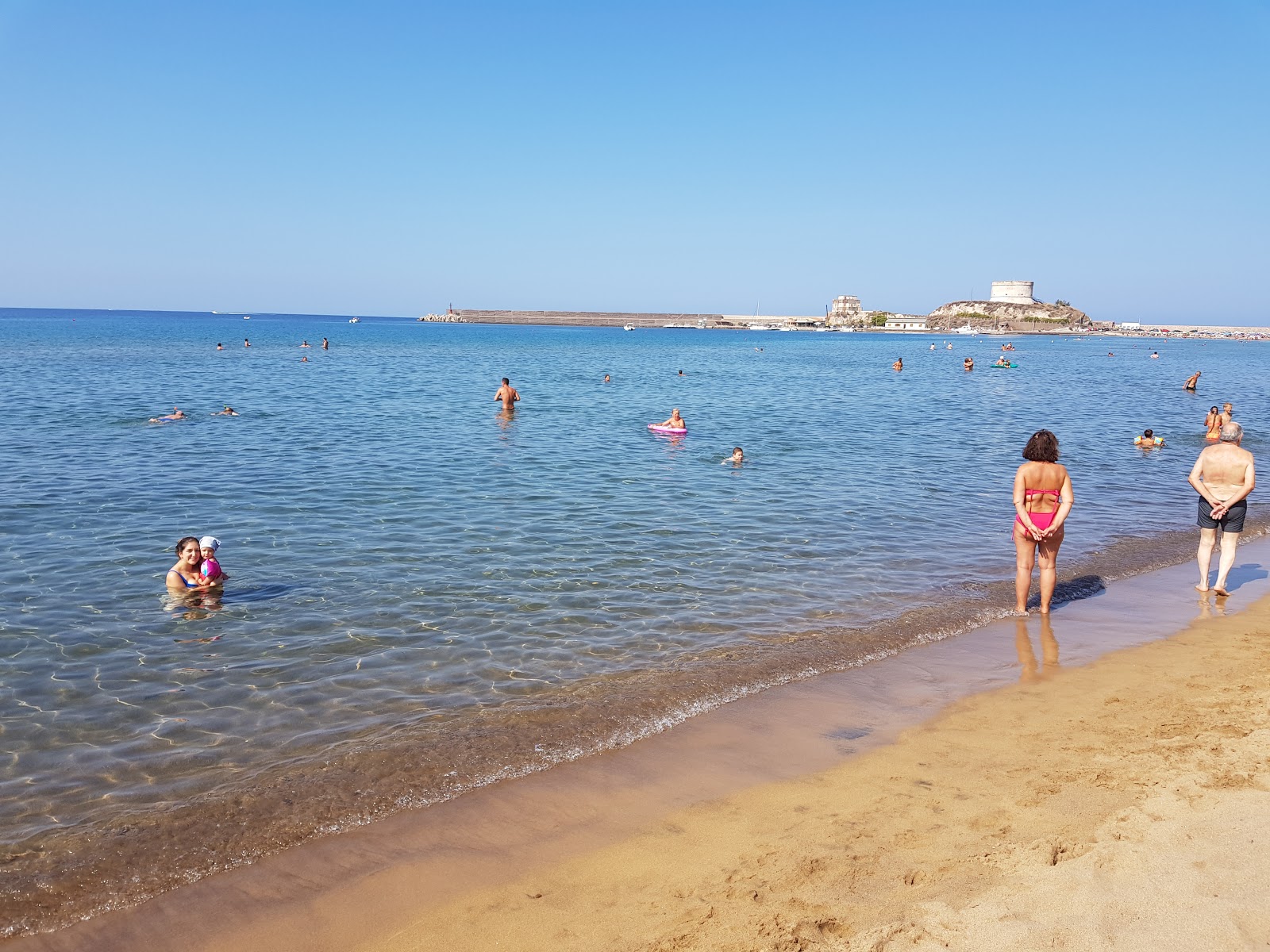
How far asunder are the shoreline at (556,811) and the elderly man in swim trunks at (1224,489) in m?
3.37

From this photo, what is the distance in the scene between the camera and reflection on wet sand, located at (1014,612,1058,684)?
8398 mm

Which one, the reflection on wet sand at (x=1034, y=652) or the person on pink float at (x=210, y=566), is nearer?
the reflection on wet sand at (x=1034, y=652)

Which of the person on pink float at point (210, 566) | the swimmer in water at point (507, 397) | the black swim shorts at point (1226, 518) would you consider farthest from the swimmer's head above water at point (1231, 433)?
the swimmer in water at point (507, 397)

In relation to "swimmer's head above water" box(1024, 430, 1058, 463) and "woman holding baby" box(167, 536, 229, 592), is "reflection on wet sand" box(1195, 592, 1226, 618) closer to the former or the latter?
"swimmer's head above water" box(1024, 430, 1058, 463)

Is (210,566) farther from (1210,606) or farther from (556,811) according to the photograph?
(1210,606)

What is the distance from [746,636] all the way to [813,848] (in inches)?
169

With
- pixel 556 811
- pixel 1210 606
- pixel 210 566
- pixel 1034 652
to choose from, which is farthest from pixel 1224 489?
pixel 210 566

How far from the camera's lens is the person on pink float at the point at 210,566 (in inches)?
411

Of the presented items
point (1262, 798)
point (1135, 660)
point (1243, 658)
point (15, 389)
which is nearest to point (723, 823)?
point (1262, 798)

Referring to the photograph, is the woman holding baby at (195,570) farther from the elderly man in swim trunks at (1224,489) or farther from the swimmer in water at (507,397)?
the swimmer in water at (507,397)

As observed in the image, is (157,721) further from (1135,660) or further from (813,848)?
(1135,660)

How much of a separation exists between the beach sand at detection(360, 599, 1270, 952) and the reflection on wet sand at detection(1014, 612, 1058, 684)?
1.32 metres

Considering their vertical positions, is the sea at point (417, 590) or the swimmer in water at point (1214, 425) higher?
the swimmer in water at point (1214, 425)

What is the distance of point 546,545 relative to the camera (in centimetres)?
Answer: 1305
